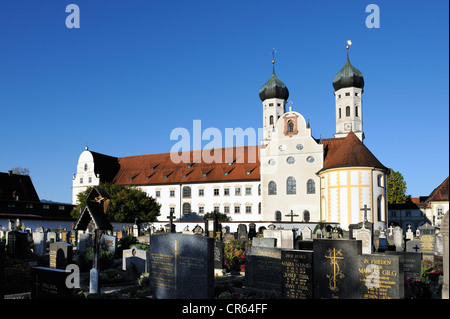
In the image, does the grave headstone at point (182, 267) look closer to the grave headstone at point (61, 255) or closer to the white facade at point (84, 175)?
the grave headstone at point (61, 255)

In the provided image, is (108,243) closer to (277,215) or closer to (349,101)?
(277,215)

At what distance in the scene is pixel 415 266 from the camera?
15328mm

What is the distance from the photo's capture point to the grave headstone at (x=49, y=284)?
9.95m

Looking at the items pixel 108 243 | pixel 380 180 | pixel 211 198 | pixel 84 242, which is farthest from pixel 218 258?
pixel 211 198

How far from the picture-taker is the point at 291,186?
45562mm

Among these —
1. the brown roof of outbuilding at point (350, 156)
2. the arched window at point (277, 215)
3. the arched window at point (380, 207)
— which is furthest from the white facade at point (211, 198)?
the arched window at point (380, 207)

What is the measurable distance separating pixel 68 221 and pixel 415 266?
35.0 m

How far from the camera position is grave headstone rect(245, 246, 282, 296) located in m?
12.2

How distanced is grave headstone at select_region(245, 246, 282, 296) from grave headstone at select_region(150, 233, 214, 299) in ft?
9.08

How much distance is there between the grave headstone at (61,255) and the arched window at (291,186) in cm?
3308

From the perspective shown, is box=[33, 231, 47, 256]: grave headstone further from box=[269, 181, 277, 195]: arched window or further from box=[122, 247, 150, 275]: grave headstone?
box=[269, 181, 277, 195]: arched window

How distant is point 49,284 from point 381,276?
748 cm
